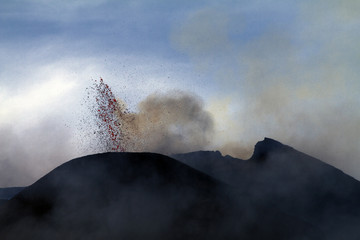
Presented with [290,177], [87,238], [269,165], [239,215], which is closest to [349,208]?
[290,177]

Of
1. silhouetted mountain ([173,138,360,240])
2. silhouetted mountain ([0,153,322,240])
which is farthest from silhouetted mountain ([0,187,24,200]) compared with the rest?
silhouetted mountain ([0,153,322,240])

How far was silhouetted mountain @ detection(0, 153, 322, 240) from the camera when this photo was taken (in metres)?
32.1

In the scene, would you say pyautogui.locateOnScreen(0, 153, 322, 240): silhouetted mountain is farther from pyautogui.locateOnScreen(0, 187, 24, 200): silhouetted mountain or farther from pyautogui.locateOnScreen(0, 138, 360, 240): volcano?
pyautogui.locateOnScreen(0, 187, 24, 200): silhouetted mountain

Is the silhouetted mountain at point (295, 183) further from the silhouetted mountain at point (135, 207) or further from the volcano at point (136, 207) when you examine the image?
the silhouetted mountain at point (135, 207)

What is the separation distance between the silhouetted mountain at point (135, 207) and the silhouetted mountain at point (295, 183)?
16.1 meters

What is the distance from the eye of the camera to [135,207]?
34469 millimetres

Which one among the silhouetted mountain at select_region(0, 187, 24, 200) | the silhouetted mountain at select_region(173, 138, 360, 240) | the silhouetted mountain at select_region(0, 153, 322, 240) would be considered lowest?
the silhouetted mountain at select_region(0, 153, 322, 240)

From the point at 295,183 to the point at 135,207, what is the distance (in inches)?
1420

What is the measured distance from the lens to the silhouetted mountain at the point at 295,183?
5412cm

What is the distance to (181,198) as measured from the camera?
3603 centimetres

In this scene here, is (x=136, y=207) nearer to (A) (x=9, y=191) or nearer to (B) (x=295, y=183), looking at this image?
(B) (x=295, y=183)

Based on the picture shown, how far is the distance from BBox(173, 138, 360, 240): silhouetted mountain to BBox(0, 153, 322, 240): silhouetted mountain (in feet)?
52.9

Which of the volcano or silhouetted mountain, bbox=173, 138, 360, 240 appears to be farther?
silhouetted mountain, bbox=173, 138, 360, 240

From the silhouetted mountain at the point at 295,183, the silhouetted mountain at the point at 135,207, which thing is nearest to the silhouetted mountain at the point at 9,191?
the silhouetted mountain at the point at 295,183
